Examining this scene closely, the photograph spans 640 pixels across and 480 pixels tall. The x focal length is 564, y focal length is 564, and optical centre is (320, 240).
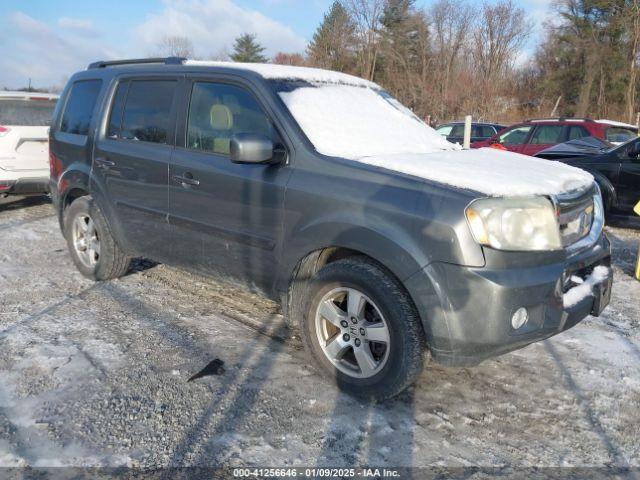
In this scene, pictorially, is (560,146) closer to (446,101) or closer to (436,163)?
(436,163)

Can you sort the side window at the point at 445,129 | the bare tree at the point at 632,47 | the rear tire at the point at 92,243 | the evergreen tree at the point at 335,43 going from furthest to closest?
the evergreen tree at the point at 335,43 → the bare tree at the point at 632,47 → the side window at the point at 445,129 → the rear tire at the point at 92,243

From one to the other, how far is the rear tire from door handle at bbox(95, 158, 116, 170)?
1.24ft

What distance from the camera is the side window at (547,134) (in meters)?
11.3

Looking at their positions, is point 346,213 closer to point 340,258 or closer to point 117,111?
point 340,258

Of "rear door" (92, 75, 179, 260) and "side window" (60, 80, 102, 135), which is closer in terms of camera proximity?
"rear door" (92, 75, 179, 260)

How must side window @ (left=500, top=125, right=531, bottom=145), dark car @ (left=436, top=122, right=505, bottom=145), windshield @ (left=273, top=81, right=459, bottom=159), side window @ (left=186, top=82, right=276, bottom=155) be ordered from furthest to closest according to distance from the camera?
dark car @ (left=436, top=122, right=505, bottom=145) → side window @ (left=500, top=125, right=531, bottom=145) → side window @ (left=186, top=82, right=276, bottom=155) → windshield @ (left=273, top=81, right=459, bottom=159)

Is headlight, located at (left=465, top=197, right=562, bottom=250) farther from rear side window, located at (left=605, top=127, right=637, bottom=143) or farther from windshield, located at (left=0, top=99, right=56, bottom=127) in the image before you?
rear side window, located at (left=605, top=127, right=637, bottom=143)

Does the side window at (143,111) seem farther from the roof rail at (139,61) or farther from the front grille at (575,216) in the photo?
the front grille at (575,216)

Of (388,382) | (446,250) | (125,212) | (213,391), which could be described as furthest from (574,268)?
(125,212)

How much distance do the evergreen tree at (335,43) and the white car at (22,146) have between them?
126 feet

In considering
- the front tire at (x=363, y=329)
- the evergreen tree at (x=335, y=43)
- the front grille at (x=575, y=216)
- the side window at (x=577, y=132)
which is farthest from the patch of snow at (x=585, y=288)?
the evergreen tree at (x=335, y=43)

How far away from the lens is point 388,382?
303 cm

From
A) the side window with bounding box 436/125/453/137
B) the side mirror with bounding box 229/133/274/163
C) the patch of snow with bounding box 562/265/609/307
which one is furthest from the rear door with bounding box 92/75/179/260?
the side window with bounding box 436/125/453/137

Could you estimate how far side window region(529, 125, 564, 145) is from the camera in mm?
11327
